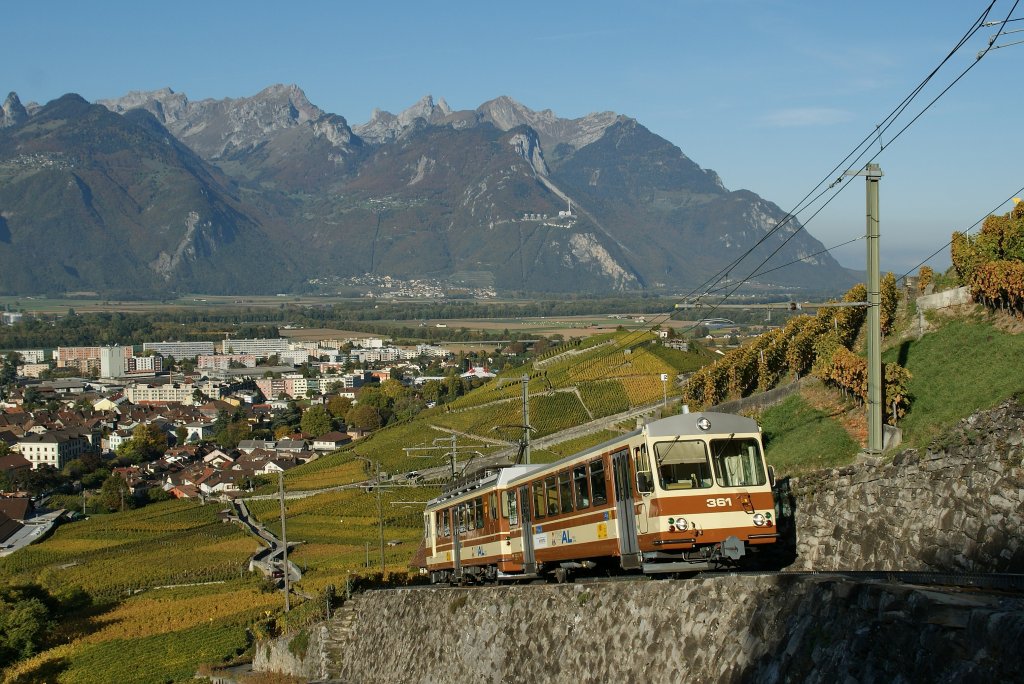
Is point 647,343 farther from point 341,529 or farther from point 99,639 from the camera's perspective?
point 99,639

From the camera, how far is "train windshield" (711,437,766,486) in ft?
56.1

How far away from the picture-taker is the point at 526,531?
73.7ft

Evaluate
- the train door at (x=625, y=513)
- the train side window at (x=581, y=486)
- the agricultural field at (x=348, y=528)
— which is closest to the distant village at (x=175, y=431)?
the agricultural field at (x=348, y=528)

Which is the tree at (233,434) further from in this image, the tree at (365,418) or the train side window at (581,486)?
the train side window at (581,486)

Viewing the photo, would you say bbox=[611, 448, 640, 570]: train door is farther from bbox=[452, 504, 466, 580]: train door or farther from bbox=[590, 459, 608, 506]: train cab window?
bbox=[452, 504, 466, 580]: train door

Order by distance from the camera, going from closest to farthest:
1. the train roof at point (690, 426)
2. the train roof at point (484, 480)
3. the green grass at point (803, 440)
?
the train roof at point (690, 426) → the green grass at point (803, 440) → the train roof at point (484, 480)

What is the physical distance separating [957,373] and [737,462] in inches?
266

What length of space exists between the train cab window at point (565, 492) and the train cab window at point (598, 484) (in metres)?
0.93

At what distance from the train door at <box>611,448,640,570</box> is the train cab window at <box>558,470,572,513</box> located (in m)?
1.93

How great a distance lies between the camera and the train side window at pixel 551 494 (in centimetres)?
2075

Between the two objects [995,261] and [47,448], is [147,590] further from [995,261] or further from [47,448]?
[47,448]

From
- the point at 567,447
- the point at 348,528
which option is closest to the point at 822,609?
the point at 567,447

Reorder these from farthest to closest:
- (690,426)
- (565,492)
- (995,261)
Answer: (995,261), (565,492), (690,426)

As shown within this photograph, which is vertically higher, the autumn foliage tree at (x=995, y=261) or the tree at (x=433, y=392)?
the tree at (x=433, y=392)
